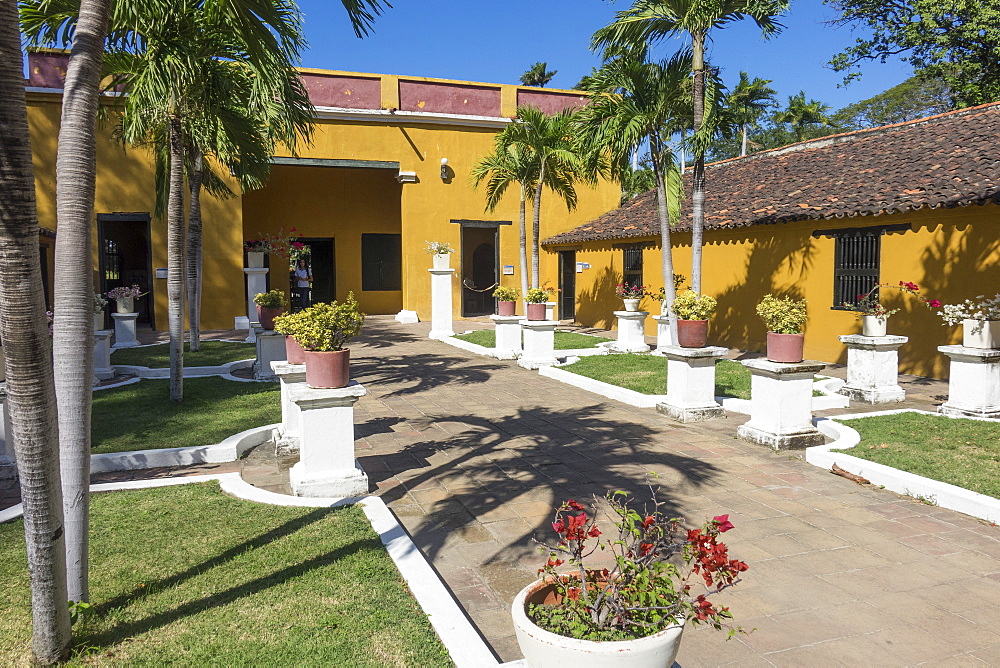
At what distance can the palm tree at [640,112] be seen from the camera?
1180 cm

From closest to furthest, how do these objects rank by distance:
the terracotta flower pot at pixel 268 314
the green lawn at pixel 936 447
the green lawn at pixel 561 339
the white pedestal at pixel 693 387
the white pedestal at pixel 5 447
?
the green lawn at pixel 936 447 < the white pedestal at pixel 5 447 < the white pedestal at pixel 693 387 < the terracotta flower pot at pixel 268 314 < the green lawn at pixel 561 339

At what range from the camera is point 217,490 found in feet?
18.6

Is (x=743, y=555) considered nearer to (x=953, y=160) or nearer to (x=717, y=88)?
(x=717, y=88)

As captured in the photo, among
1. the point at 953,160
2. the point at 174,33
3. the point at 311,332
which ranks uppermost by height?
the point at 174,33

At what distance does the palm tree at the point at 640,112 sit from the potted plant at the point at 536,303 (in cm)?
242

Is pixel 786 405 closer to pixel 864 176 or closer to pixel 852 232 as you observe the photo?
pixel 852 232

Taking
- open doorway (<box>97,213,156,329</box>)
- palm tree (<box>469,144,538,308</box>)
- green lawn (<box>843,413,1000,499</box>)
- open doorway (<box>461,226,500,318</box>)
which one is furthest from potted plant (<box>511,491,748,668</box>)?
open doorway (<box>461,226,500,318</box>)

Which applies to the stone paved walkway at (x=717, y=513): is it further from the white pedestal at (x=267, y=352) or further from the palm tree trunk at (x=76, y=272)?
the white pedestal at (x=267, y=352)

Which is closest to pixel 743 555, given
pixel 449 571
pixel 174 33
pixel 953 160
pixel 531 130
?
pixel 449 571

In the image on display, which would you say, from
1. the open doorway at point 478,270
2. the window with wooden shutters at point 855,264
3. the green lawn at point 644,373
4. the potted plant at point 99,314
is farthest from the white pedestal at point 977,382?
the open doorway at point 478,270

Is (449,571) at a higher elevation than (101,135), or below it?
below

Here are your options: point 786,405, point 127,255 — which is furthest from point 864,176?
point 127,255

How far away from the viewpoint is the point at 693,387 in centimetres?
874

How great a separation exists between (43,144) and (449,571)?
708 inches
